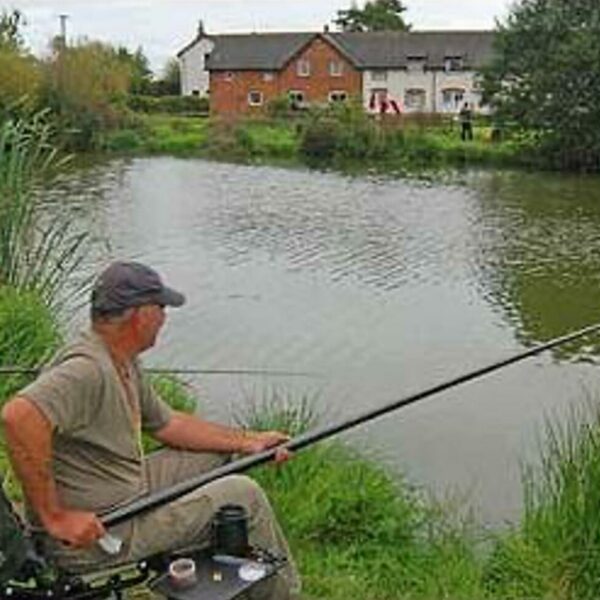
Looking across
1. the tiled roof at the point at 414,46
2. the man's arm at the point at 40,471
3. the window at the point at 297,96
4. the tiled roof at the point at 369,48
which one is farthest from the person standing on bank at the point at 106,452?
the tiled roof at the point at 414,46

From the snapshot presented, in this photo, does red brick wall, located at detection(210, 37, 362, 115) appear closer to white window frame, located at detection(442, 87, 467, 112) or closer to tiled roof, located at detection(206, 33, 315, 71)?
tiled roof, located at detection(206, 33, 315, 71)

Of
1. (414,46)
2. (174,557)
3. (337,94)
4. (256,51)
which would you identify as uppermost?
(414,46)

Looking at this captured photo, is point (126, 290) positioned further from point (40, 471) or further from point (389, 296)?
point (389, 296)

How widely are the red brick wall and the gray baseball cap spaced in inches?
2072

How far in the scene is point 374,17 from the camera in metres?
69.3

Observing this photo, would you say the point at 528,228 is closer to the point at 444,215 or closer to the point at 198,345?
the point at 444,215

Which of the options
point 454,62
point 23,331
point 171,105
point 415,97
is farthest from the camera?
point 171,105

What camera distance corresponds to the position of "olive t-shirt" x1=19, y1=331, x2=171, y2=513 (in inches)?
121

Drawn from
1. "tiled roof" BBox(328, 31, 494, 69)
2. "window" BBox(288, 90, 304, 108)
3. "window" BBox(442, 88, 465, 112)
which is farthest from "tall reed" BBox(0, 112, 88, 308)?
"window" BBox(442, 88, 465, 112)

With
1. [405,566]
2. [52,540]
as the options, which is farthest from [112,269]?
[405,566]

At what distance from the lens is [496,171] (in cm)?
3484

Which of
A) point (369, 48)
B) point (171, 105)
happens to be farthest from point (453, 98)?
point (171, 105)

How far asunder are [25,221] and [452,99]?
165ft

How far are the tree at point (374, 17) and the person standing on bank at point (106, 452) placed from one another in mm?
66993
